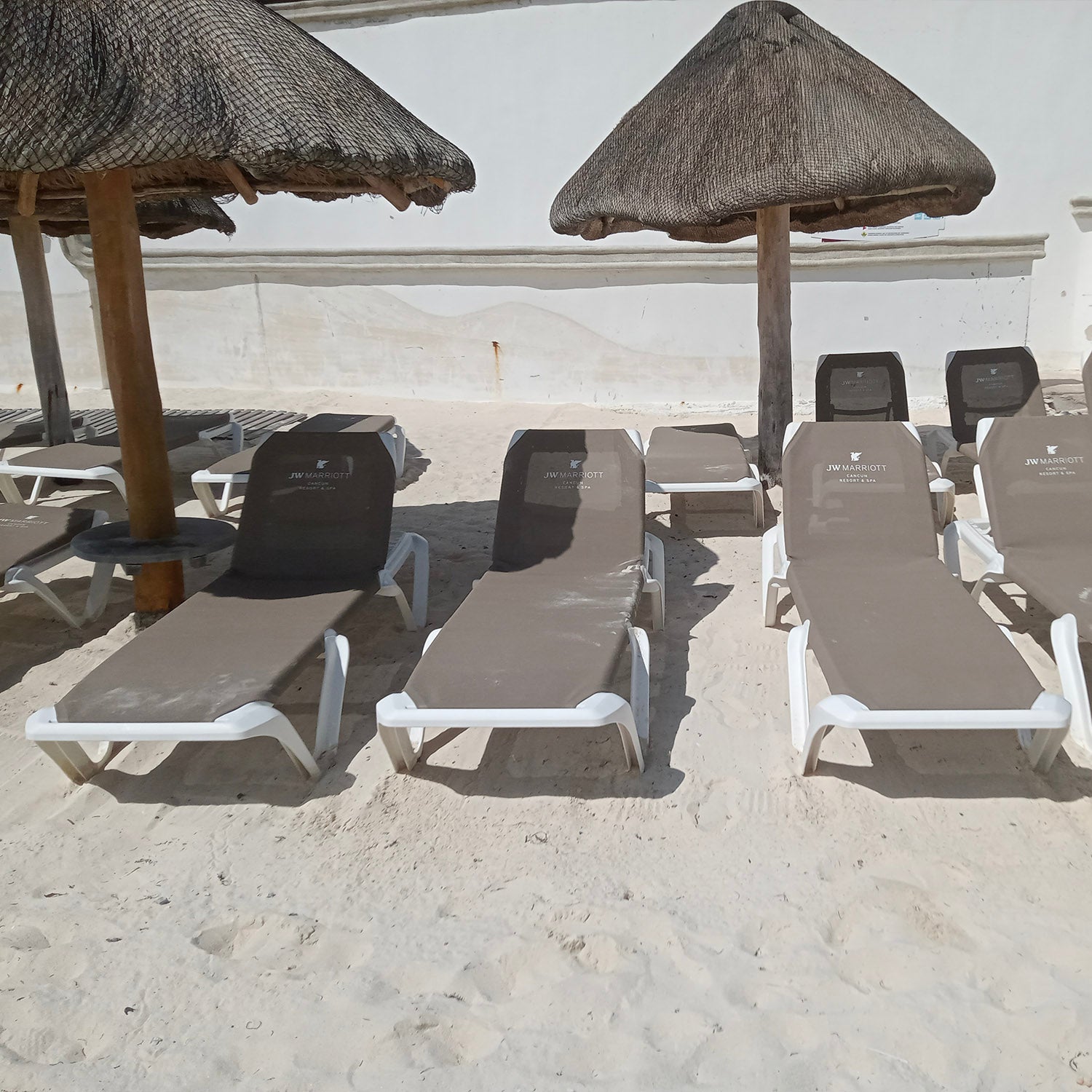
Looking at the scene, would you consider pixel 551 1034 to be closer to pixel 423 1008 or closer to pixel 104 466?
pixel 423 1008

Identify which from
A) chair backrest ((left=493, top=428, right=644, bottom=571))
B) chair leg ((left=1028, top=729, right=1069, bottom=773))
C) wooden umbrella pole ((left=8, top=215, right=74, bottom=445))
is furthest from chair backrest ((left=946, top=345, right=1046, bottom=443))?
wooden umbrella pole ((left=8, top=215, right=74, bottom=445))

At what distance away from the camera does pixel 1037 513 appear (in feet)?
13.6

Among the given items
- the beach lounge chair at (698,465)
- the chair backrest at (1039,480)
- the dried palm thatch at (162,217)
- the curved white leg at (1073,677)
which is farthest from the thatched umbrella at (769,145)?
the curved white leg at (1073,677)

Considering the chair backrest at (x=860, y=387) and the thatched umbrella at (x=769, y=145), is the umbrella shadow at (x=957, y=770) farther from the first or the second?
the chair backrest at (x=860, y=387)

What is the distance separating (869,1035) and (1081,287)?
380 inches

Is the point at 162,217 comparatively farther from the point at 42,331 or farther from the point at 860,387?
the point at 860,387

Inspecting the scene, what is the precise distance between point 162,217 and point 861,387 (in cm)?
553

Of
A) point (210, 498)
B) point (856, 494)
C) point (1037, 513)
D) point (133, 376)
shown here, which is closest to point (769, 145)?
point (856, 494)

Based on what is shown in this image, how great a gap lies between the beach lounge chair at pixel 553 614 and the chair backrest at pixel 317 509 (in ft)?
2.01

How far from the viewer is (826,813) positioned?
289cm

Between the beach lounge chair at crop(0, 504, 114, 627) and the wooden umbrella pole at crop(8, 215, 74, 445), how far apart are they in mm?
2588

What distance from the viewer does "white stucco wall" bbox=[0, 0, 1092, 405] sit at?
9242 millimetres


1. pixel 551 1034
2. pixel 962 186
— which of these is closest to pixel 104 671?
pixel 551 1034

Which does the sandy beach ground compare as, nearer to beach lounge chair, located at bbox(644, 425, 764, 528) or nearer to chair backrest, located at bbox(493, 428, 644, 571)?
chair backrest, located at bbox(493, 428, 644, 571)
